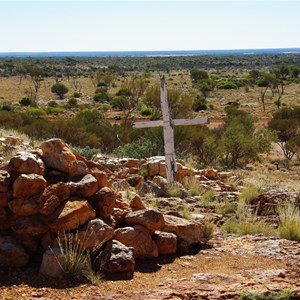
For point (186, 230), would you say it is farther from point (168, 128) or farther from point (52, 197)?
point (168, 128)

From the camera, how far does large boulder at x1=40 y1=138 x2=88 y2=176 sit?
276 inches

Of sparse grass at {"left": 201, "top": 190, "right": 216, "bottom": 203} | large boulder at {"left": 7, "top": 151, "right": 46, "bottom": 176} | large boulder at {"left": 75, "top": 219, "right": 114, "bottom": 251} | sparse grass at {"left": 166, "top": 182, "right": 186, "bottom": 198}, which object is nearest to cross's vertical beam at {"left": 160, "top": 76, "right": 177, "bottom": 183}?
sparse grass at {"left": 166, "top": 182, "right": 186, "bottom": 198}

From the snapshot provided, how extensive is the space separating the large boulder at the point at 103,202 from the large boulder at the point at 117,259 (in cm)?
53

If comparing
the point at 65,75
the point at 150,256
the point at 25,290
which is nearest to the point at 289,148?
the point at 150,256

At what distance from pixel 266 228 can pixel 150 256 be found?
2.28 metres

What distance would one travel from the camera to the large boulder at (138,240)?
6.57 m

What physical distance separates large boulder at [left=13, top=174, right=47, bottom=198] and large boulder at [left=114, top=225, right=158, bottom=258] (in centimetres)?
114

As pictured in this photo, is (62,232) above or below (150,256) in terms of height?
above

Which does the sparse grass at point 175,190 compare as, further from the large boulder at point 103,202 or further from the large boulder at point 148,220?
the large boulder at point 103,202

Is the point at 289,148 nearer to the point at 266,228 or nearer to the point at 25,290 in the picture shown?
the point at 266,228

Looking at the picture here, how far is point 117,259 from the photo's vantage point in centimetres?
607

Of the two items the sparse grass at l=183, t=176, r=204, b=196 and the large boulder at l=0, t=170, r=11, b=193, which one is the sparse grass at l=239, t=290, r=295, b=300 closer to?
the large boulder at l=0, t=170, r=11, b=193

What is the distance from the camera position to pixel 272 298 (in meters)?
5.07

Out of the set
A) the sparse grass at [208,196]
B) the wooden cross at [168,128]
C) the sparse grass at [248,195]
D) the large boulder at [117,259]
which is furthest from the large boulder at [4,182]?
the wooden cross at [168,128]
